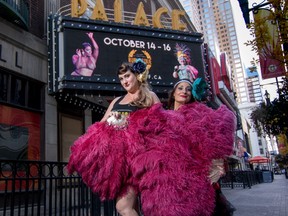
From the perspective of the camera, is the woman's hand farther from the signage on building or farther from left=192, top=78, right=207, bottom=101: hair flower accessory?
the signage on building

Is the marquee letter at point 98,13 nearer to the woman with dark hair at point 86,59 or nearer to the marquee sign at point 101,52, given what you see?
the marquee sign at point 101,52

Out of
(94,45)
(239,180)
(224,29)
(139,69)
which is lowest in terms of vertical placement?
(239,180)

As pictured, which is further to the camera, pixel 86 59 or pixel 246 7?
pixel 86 59

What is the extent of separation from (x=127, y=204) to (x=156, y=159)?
1.70 feet

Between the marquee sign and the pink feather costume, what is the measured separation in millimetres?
7653

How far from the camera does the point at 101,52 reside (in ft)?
37.0

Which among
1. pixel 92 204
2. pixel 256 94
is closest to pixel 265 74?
pixel 92 204

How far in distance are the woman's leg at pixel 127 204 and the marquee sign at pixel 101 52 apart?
7806 mm

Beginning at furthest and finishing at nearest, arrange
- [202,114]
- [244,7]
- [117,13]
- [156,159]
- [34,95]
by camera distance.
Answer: [117,13] → [34,95] → [244,7] → [202,114] → [156,159]

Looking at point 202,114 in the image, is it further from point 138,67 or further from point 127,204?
point 127,204

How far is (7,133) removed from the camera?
905cm

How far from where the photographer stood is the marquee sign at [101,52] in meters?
10.5

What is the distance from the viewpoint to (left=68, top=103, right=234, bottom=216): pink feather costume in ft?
8.46

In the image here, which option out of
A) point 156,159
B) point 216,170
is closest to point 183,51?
point 216,170
